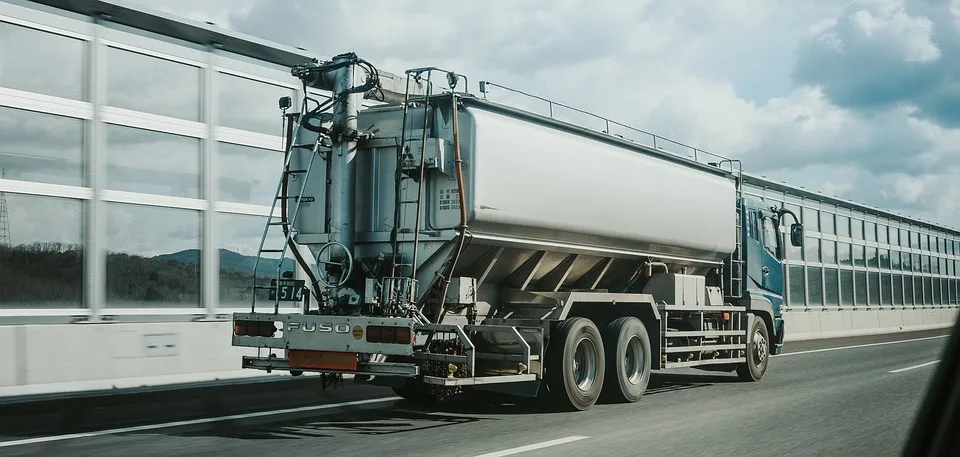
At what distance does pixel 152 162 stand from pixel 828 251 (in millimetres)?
32057

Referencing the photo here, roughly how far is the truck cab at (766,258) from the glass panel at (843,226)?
25719 millimetres

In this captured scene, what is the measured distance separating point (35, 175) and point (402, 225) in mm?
6022

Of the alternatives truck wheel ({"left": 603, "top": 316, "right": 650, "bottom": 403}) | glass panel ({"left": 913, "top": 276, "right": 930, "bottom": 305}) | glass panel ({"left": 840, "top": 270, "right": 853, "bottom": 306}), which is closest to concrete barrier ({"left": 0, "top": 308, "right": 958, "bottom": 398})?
truck wheel ({"left": 603, "top": 316, "right": 650, "bottom": 403})

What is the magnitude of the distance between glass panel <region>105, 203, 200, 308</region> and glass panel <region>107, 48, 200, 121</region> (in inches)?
59.8

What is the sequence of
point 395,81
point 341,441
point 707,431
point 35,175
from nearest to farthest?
point 341,441 < point 707,431 < point 395,81 < point 35,175

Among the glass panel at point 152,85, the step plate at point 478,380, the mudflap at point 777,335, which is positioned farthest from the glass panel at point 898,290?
the step plate at point 478,380

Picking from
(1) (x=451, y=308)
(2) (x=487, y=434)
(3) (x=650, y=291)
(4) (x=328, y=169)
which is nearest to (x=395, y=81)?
(4) (x=328, y=169)

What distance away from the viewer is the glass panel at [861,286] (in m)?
43.3

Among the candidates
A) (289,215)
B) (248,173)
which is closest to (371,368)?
(289,215)

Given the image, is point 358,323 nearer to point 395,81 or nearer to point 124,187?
point 395,81

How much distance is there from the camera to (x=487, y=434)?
8844 millimetres

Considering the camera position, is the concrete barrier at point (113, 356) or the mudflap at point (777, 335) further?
the mudflap at point (777, 335)

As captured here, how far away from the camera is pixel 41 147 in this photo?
1312 cm

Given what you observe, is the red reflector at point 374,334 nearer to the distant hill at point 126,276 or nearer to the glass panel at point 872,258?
the distant hill at point 126,276
